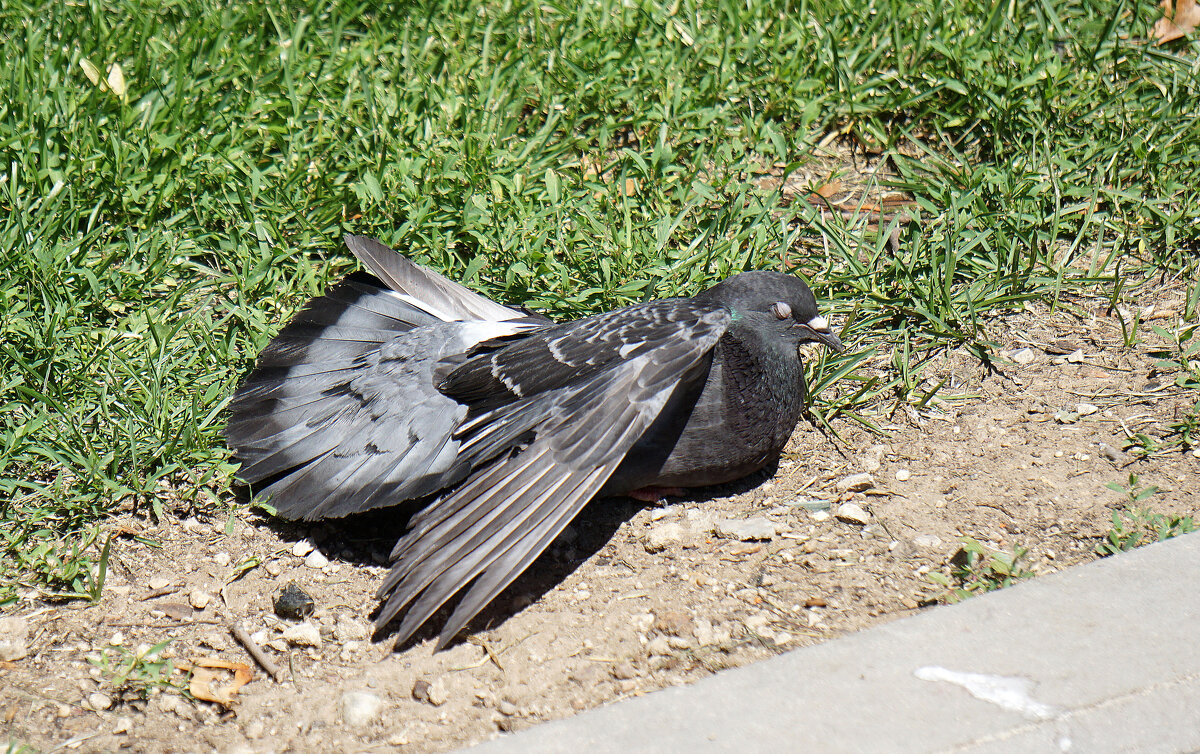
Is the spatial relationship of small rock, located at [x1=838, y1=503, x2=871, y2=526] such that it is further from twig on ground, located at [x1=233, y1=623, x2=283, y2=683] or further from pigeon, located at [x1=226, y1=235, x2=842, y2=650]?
twig on ground, located at [x1=233, y1=623, x2=283, y2=683]

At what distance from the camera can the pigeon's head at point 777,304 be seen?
3598mm

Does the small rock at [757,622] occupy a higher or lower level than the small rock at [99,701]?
lower

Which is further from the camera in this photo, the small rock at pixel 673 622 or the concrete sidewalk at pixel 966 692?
the small rock at pixel 673 622

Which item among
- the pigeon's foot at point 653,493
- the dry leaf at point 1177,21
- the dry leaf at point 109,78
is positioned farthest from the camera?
the dry leaf at point 1177,21

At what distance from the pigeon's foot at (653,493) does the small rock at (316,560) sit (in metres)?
0.99

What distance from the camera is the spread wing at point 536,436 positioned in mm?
2732

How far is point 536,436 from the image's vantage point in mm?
2971

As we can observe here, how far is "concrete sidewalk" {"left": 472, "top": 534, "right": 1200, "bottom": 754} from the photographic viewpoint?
2.32 metres

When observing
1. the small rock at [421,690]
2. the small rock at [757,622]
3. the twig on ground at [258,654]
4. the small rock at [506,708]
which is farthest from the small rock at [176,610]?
the small rock at [757,622]

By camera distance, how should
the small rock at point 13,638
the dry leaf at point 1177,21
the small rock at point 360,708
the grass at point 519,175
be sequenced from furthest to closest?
1. the dry leaf at point 1177,21
2. the grass at point 519,175
3. the small rock at point 13,638
4. the small rock at point 360,708

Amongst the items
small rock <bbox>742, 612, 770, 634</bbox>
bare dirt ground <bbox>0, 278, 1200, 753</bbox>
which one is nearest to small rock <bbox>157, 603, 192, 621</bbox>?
bare dirt ground <bbox>0, 278, 1200, 753</bbox>

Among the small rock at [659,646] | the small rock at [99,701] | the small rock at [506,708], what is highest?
the small rock at [99,701]

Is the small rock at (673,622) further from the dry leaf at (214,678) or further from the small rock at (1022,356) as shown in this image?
the small rock at (1022,356)

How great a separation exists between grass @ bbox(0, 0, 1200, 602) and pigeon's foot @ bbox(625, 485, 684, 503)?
0.64 m
